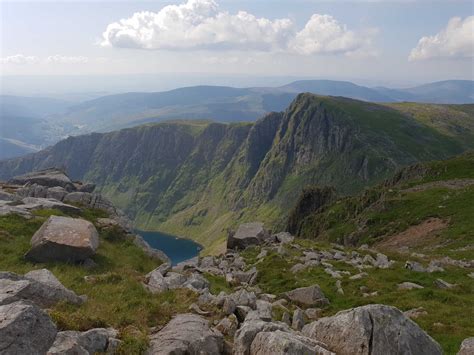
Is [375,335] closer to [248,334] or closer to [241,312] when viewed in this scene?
[248,334]

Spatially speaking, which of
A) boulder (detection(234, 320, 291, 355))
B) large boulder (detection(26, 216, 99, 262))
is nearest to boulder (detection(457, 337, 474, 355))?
boulder (detection(234, 320, 291, 355))

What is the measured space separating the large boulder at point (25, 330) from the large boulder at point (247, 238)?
41.9 metres

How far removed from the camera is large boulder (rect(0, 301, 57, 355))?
34.8 feet

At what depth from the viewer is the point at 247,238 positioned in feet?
177

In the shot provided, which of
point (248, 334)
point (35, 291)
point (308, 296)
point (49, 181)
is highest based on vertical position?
point (35, 291)

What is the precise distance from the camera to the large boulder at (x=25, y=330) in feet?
34.8

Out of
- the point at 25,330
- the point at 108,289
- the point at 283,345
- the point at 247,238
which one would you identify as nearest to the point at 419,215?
the point at 247,238

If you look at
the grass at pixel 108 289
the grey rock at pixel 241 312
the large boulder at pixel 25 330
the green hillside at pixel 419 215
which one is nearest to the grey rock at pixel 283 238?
the green hillside at pixel 419 215

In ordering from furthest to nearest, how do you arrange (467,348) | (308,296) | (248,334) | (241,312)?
1. (308,296)
2. (241,312)
3. (467,348)
4. (248,334)

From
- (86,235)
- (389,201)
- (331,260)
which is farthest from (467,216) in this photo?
(86,235)

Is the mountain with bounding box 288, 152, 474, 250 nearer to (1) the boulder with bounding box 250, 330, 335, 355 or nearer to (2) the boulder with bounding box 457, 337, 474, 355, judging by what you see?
(2) the boulder with bounding box 457, 337, 474, 355

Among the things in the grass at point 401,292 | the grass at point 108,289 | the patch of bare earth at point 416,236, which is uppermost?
the grass at point 108,289

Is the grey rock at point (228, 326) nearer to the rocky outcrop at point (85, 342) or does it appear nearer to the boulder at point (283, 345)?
the boulder at point (283, 345)

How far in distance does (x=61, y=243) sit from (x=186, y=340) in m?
16.0
